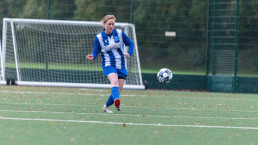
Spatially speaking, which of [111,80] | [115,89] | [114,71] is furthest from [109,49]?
[115,89]

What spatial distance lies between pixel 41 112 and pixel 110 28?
1998 mm

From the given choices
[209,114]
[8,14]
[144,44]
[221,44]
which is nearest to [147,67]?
[144,44]

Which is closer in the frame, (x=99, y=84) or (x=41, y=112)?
(x=41, y=112)

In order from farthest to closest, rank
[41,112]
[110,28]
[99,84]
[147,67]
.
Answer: [147,67], [99,84], [110,28], [41,112]

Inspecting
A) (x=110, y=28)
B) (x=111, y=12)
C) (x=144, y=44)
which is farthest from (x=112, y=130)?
(x=144, y=44)

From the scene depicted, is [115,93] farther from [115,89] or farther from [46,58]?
[46,58]

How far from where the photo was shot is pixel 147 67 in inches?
898

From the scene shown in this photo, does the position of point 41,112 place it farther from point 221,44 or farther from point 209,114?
point 221,44

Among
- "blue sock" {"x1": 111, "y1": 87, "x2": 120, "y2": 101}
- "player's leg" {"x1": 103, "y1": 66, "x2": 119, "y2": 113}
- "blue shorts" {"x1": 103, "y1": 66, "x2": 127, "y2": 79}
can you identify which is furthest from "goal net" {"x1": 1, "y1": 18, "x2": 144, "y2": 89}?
"blue sock" {"x1": 111, "y1": 87, "x2": 120, "y2": 101}

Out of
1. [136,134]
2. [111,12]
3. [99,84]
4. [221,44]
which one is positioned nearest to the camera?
[136,134]

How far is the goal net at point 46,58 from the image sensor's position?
18.0 m

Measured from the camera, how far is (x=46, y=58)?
61.8 feet

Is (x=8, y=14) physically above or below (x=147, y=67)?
above

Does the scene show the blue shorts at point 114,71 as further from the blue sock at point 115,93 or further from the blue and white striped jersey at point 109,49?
the blue sock at point 115,93
